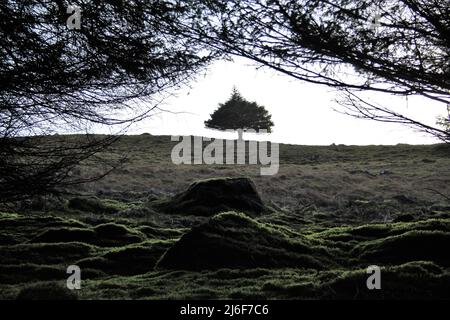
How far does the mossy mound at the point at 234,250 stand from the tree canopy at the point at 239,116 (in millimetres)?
41506

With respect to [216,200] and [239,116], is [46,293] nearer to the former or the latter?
[216,200]

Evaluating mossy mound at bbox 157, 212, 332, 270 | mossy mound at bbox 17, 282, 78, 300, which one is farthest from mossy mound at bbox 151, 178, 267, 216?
mossy mound at bbox 17, 282, 78, 300

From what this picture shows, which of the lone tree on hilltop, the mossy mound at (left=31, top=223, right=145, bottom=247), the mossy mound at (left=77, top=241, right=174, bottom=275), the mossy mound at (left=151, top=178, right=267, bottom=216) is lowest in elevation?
the mossy mound at (left=77, top=241, right=174, bottom=275)

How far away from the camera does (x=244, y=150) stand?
45.3 metres

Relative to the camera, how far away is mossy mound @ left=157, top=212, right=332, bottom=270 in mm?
8914

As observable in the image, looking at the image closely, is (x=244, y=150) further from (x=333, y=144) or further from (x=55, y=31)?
(x=55, y=31)

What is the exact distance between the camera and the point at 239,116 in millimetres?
52375

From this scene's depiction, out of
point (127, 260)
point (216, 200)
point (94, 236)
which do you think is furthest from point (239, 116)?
point (127, 260)

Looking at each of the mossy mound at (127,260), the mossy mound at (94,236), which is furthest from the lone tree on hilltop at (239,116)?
the mossy mound at (127,260)

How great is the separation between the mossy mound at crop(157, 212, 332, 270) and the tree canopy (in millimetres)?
41506

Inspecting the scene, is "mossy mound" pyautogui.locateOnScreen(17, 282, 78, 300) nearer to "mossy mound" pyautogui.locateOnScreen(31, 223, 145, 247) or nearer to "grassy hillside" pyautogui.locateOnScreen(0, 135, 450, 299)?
"grassy hillside" pyautogui.locateOnScreen(0, 135, 450, 299)

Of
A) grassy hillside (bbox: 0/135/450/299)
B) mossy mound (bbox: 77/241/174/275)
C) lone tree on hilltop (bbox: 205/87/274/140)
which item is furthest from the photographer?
lone tree on hilltop (bbox: 205/87/274/140)

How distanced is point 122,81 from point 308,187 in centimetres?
2172
